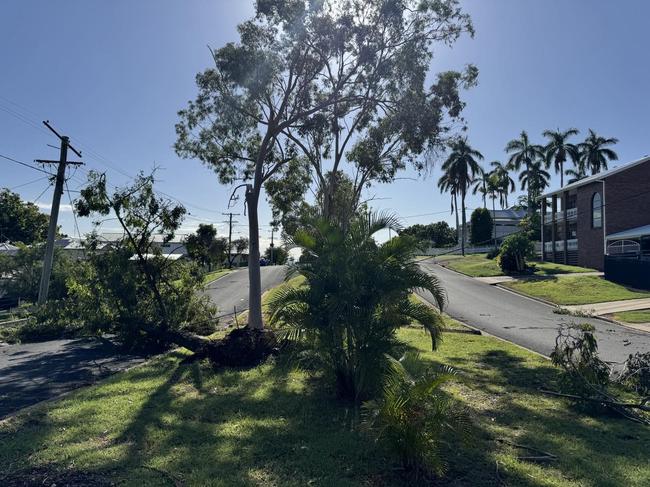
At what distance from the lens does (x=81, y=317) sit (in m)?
12.4

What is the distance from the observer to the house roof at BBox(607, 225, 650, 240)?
31.7 m

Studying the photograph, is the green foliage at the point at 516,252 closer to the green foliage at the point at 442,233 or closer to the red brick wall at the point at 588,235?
the red brick wall at the point at 588,235

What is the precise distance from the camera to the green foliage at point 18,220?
51.7 m

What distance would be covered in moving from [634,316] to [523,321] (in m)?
4.95

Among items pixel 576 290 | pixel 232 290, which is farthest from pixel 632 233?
pixel 232 290

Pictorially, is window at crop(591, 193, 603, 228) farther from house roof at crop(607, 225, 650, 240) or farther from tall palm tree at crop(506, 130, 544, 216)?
tall palm tree at crop(506, 130, 544, 216)

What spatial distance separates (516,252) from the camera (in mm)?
35500

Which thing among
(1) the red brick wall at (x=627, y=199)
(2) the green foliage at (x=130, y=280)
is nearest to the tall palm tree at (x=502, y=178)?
(1) the red brick wall at (x=627, y=199)

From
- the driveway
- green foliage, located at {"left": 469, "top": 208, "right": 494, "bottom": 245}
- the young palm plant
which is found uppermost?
green foliage, located at {"left": 469, "top": 208, "right": 494, "bottom": 245}

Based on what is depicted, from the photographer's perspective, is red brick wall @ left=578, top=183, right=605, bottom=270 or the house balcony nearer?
red brick wall @ left=578, top=183, right=605, bottom=270

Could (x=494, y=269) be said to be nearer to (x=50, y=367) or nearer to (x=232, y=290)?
(x=232, y=290)

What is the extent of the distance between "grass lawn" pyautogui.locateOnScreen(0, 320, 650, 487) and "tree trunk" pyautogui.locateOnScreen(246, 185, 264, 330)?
5362 millimetres

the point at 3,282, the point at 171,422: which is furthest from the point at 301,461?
the point at 3,282

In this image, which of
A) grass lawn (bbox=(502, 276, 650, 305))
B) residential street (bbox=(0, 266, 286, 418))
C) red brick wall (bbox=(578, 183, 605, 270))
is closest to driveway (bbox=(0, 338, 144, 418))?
residential street (bbox=(0, 266, 286, 418))
